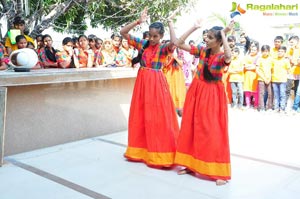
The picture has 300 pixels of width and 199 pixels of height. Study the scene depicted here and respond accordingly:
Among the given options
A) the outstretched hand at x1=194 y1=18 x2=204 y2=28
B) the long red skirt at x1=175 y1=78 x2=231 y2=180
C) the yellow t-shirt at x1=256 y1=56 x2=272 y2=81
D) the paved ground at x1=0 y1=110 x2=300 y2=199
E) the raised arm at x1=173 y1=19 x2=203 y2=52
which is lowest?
the paved ground at x1=0 y1=110 x2=300 y2=199

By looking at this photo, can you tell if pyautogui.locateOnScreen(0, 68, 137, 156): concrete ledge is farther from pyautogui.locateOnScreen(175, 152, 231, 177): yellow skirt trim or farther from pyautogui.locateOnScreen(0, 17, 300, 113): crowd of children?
pyautogui.locateOnScreen(175, 152, 231, 177): yellow skirt trim

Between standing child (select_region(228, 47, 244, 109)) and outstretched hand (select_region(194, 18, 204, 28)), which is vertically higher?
outstretched hand (select_region(194, 18, 204, 28))

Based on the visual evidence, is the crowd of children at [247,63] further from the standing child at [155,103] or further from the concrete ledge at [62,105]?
the standing child at [155,103]

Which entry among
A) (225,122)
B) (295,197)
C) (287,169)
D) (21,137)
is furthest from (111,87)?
(295,197)

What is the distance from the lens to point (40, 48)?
237 inches

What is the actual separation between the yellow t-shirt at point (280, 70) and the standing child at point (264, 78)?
0.27 ft

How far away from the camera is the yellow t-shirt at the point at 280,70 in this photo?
6.87 m

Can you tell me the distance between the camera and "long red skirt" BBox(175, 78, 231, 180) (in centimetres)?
339

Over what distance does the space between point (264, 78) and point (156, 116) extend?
387cm

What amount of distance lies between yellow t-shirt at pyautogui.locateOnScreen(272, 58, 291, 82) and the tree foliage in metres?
4.71

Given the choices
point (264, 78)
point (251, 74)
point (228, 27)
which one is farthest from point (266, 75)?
point (228, 27)

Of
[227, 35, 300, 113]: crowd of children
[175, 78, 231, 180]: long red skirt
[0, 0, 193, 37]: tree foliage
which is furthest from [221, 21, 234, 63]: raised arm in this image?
[0, 0, 193, 37]: tree foliage

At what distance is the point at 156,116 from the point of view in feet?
12.6

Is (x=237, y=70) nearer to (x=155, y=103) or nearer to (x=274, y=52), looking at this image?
Answer: (x=274, y=52)
